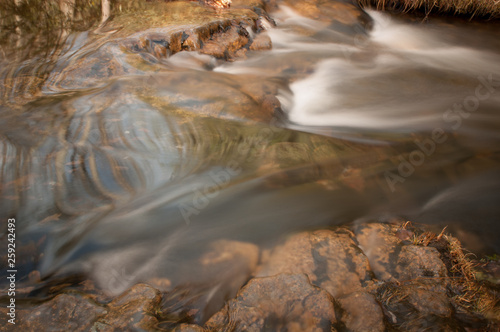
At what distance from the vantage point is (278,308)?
186 centimetres

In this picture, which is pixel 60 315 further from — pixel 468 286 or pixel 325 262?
pixel 468 286

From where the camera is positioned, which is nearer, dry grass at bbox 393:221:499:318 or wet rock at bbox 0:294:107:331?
wet rock at bbox 0:294:107:331

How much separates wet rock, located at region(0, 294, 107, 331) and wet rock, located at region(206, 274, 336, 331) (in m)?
0.68

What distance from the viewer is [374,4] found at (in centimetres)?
789

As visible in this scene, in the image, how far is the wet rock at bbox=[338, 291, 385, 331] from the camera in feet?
5.82

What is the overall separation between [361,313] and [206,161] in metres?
1.80

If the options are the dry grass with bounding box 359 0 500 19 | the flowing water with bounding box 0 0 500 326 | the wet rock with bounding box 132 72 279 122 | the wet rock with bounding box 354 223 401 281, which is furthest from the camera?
the dry grass with bounding box 359 0 500 19

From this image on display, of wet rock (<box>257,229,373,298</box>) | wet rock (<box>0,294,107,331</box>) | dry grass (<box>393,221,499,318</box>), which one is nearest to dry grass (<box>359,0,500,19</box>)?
dry grass (<box>393,221,499,318</box>)

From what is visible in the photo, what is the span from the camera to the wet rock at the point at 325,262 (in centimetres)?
207

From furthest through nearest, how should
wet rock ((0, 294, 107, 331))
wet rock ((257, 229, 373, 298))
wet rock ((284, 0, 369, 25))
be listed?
1. wet rock ((284, 0, 369, 25))
2. wet rock ((257, 229, 373, 298))
3. wet rock ((0, 294, 107, 331))

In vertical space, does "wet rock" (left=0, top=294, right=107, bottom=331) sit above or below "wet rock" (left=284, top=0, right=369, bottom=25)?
below

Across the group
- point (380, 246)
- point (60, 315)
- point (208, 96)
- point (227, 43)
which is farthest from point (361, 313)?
point (227, 43)

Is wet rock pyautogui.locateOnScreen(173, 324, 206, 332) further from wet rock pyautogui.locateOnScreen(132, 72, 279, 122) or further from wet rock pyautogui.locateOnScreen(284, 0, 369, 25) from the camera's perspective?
wet rock pyautogui.locateOnScreen(284, 0, 369, 25)

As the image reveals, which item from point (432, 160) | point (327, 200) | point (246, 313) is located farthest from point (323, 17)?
point (246, 313)
